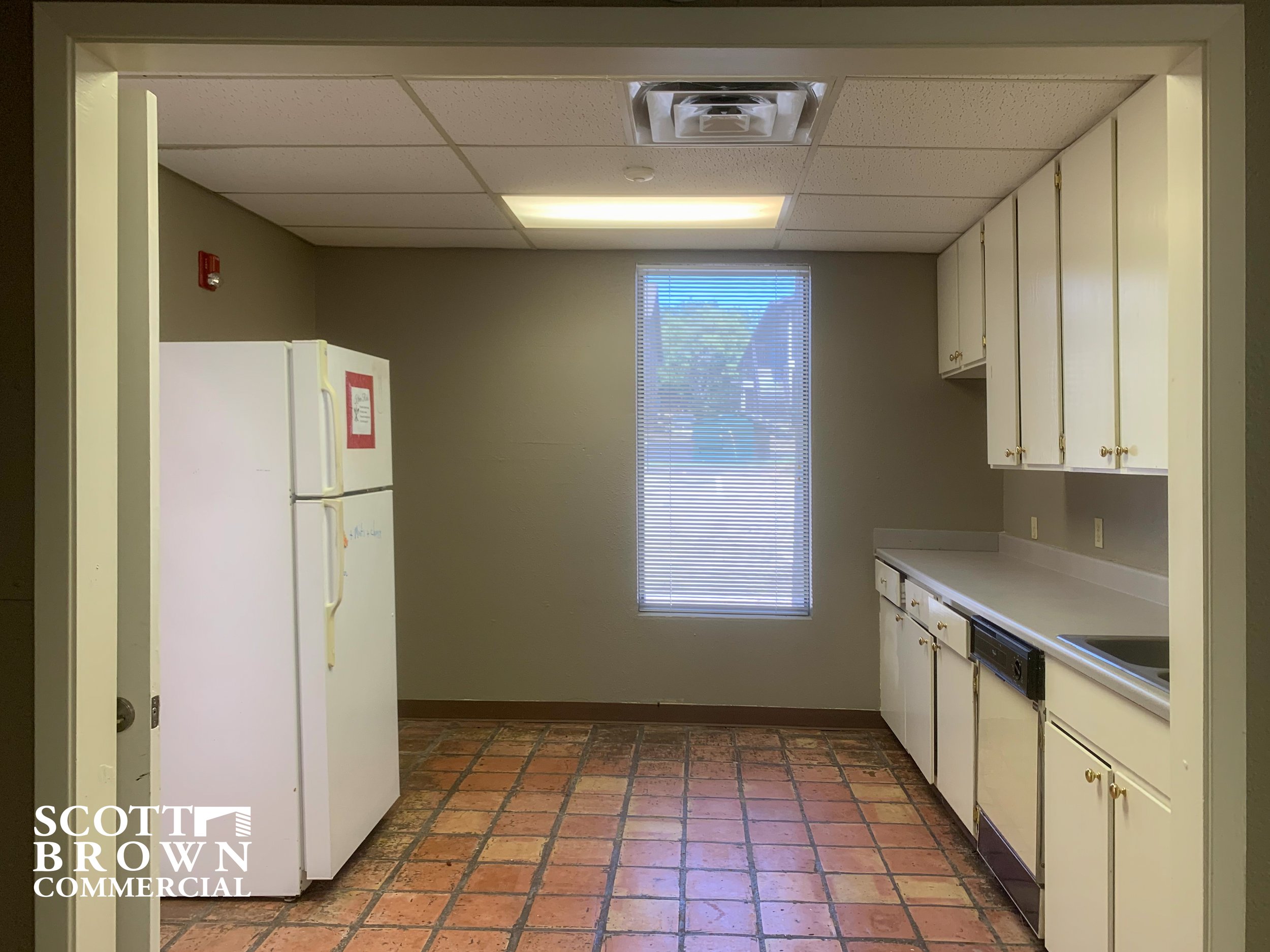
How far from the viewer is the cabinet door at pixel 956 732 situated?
8.91 feet

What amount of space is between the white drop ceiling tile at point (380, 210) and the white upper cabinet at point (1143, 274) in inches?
89.0

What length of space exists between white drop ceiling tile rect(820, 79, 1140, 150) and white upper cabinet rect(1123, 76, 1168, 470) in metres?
0.14

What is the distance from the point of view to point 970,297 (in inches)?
139

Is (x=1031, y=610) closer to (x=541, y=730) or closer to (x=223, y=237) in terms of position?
(x=541, y=730)

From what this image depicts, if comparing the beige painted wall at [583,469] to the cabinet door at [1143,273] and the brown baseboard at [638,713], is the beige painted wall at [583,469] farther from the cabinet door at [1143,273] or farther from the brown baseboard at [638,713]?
the cabinet door at [1143,273]

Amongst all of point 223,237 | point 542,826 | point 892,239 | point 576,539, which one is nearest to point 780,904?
point 542,826

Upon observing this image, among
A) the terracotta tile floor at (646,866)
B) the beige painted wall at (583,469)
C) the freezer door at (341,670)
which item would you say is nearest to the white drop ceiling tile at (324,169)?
the beige painted wall at (583,469)

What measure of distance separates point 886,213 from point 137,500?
9.84 ft

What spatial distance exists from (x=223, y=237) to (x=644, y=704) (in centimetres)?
299

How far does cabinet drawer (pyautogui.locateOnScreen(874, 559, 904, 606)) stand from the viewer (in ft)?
12.0

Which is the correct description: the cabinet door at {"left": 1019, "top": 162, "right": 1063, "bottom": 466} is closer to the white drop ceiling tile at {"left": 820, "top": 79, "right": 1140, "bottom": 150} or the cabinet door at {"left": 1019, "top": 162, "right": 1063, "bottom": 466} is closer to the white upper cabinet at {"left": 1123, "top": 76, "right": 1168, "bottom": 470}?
the white drop ceiling tile at {"left": 820, "top": 79, "right": 1140, "bottom": 150}

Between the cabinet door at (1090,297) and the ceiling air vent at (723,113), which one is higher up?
the ceiling air vent at (723,113)

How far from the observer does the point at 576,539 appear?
4211 mm

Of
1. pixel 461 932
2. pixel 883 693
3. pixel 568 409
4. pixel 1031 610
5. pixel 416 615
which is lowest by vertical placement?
pixel 461 932
